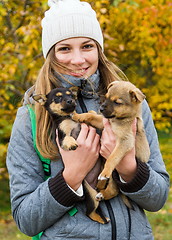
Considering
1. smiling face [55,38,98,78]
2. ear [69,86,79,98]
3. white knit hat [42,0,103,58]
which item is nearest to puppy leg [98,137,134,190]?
ear [69,86,79,98]

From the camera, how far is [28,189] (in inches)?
108

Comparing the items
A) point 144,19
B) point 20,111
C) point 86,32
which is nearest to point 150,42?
point 144,19

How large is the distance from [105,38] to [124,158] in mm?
4464

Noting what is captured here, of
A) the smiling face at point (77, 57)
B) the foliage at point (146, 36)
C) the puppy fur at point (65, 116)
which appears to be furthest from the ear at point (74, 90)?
the foliage at point (146, 36)

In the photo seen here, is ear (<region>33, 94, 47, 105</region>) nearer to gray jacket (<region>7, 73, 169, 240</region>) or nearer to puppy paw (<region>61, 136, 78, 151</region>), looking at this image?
gray jacket (<region>7, 73, 169, 240</region>)

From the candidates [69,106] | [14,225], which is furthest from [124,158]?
[14,225]

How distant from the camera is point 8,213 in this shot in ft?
26.2

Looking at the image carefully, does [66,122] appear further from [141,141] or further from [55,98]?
[141,141]

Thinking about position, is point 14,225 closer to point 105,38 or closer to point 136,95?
point 105,38

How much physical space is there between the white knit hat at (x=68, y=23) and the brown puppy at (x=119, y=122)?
0.57m

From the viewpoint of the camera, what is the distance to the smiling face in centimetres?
301

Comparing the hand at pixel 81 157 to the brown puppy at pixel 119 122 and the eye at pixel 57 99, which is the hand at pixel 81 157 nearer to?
the brown puppy at pixel 119 122

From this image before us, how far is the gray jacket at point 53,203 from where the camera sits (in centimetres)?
266

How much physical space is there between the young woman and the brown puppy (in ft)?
0.19
